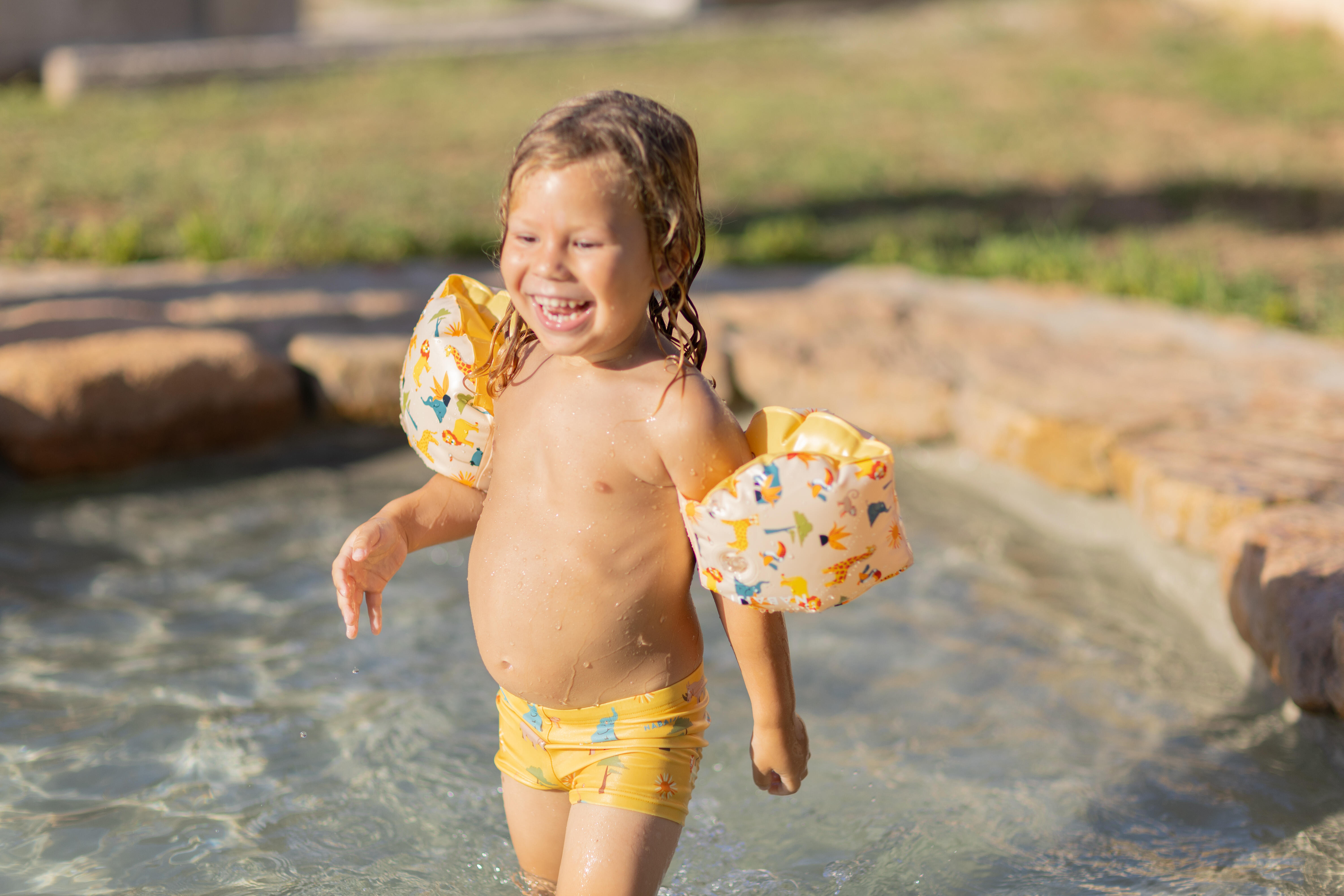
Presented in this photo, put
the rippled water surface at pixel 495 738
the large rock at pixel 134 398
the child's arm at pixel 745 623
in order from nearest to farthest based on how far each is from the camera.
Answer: the child's arm at pixel 745 623, the rippled water surface at pixel 495 738, the large rock at pixel 134 398

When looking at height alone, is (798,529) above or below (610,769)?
above

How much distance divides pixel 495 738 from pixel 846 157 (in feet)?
20.7

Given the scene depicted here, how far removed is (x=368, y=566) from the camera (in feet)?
7.06

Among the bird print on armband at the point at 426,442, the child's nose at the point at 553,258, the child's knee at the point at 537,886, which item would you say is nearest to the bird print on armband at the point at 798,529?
the child's nose at the point at 553,258

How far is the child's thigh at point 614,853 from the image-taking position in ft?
6.57

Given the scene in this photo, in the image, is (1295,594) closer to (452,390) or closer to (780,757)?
(780,757)

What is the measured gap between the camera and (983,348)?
488 centimetres

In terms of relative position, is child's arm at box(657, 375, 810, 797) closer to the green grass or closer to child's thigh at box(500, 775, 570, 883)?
child's thigh at box(500, 775, 570, 883)

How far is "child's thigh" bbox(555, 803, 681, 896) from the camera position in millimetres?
2004

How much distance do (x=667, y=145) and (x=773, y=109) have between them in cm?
878

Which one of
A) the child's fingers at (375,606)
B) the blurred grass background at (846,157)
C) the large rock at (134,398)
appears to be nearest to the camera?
the child's fingers at (375,606)

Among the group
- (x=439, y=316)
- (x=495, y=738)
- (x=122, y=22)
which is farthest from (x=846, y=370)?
(x=122, y=22)

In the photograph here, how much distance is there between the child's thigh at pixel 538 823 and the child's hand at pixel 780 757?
13.9 inches

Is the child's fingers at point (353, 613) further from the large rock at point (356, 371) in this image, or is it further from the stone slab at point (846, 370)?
the stone slab at point (846, 370)
